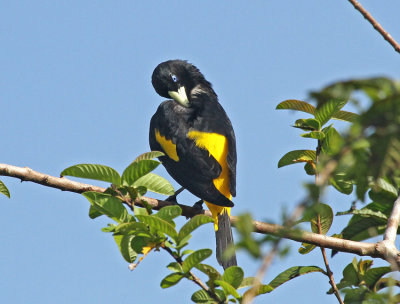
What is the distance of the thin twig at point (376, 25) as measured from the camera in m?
1.70

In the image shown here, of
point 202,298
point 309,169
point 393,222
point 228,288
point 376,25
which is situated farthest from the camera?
point 309,169

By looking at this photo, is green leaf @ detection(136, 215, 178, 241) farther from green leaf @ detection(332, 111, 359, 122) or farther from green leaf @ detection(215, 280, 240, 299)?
green leaf @ detection(332, 111, 359, 122)

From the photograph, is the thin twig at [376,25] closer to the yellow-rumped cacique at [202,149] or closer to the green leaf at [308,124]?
the green leaf at [308,124]

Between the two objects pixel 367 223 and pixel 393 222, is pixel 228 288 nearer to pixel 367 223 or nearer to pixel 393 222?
pixel 393 222

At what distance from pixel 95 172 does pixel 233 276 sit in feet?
2.37

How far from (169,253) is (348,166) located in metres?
1.44

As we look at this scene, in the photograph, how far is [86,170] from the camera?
239cm

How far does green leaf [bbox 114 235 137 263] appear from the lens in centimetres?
231

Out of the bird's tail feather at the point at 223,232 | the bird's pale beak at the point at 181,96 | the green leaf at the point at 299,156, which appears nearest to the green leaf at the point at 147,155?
the green leaf at the point at 299,156

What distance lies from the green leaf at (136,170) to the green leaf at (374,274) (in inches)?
36.2

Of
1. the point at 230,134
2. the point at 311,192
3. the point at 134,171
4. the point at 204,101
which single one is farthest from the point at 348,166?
the point at 204,101

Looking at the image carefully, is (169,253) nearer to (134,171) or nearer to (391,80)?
(134,171)

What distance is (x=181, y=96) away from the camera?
548cm

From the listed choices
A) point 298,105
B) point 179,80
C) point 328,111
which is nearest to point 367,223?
point 328,111
